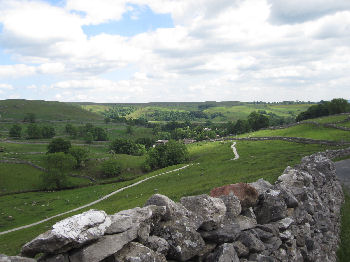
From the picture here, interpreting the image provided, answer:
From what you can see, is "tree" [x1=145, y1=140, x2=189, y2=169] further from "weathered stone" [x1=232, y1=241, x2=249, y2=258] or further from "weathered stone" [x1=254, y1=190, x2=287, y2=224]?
"weathered stone" [x1=232, y1=241, x2=249, y2=258]

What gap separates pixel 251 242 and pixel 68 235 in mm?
6077

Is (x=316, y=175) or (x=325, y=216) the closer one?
(x=325, y=216)

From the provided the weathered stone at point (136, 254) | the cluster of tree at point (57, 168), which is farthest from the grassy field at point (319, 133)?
the cluster of tree at point (57, 168)

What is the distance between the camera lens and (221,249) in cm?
820

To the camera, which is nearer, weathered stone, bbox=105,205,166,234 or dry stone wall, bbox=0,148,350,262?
dry stone wall, bbox=0,148,350,262

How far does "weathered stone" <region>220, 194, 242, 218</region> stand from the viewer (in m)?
9.76

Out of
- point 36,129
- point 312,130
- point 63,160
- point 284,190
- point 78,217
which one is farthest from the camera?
point 36,129

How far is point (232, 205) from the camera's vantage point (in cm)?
990

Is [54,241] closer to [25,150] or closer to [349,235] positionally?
[349,235]

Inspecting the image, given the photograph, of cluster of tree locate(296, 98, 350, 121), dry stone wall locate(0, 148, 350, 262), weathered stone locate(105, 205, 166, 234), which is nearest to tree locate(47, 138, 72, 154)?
dry stone wall locate(0, 148, 350, 262)

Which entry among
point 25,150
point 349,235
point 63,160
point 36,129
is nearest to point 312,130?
point 349,235

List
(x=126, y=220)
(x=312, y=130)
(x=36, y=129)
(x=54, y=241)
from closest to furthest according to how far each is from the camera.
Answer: (x=54, y=241) < (x=126, y=220) < (x=312, y=130) < (x=36, y=129)

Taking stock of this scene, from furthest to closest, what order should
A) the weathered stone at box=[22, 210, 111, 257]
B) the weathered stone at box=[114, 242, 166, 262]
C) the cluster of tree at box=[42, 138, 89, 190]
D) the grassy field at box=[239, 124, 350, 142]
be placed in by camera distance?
the cluster of tree at box=[42, 138, 89, 190]
the grassy field at box=[239, 124, 350, 142]
the weathered stone at box=[114, 242, 166, 262]
the weathered stone at box=[22, 210, 111, 257]

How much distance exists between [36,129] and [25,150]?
2167 inches
